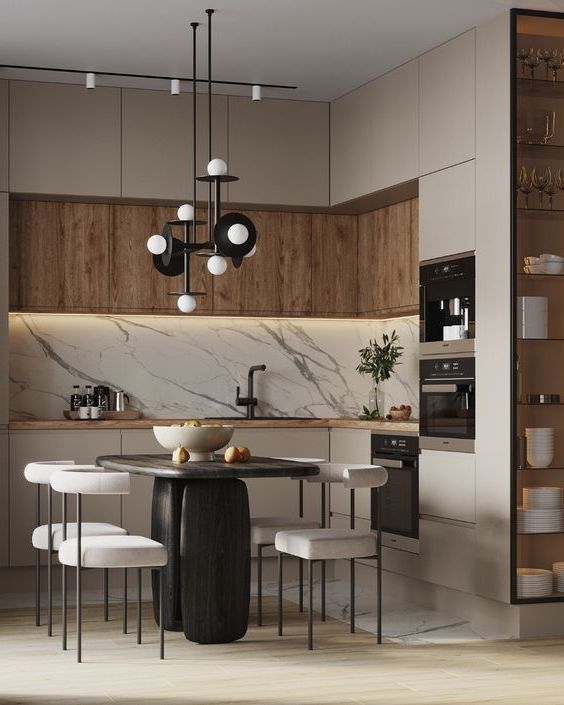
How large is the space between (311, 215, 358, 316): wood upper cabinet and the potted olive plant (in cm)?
33

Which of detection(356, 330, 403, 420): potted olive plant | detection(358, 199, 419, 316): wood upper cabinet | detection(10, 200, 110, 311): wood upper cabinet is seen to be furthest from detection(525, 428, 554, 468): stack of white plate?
detection(10, 200, 110, 311): wood upper cabinet

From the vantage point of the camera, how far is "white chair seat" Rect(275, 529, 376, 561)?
209 inches

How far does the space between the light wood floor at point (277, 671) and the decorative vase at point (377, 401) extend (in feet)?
6.59

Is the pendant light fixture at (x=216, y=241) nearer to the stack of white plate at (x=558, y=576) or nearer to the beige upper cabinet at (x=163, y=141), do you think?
the beige upper cabinet at (x=163, y=141)

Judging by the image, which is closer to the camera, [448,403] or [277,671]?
[277,671]

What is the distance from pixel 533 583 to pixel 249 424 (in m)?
2.22

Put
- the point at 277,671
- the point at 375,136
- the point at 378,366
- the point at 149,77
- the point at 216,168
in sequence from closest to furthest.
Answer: the point at 277,671 < the point at 216,168 < the point at 149,77 < the point at 375,136 < the point at 378,366

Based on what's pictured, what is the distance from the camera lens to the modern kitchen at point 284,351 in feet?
17.6

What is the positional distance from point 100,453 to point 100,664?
2102mm

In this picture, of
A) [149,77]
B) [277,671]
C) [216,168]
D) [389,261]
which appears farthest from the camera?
[389,261]

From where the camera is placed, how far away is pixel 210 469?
5113 mm

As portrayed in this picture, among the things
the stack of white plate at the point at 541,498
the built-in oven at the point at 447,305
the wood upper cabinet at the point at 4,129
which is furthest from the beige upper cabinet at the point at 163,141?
the stack of white plate at the point at 541,498

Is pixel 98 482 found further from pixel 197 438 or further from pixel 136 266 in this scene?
pixel 136 266

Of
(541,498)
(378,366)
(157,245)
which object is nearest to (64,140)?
(157,245)
